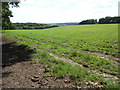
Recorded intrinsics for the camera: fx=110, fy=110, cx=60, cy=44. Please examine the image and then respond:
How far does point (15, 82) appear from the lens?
20.1 ft

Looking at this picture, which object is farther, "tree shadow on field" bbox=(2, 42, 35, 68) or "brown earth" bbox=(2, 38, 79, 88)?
"tree shadow on field" bbox=(2, 42, 35, 68)

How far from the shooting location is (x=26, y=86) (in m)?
5.72

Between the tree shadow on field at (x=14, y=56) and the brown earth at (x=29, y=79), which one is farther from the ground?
the tree shadow on field at (x=14, y=56)

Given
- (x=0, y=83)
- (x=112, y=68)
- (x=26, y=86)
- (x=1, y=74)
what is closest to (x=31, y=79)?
(x=26, y=86)

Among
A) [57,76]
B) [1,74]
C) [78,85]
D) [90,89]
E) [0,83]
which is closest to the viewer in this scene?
[90,89]

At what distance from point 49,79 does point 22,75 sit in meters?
1.86

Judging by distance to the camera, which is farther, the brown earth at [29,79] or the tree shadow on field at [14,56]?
the tree shadow on field at [14,56]

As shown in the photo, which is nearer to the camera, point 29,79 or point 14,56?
point 29,79

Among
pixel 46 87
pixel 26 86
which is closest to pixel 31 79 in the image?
pixel 26 86

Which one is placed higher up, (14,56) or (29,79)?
(14,56)

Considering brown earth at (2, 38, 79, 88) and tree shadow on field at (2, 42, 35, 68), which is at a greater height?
tree shadow on field at (2, 42, 35, 68)

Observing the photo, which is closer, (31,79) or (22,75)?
(31,79)

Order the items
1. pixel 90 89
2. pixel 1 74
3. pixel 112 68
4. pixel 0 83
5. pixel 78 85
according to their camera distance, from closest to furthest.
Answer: pixel 90 89, pixel 78 85, pixel 0 83, pixel 1 74, pixel 112 68

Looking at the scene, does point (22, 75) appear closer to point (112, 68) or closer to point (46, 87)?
point (46, 87)
